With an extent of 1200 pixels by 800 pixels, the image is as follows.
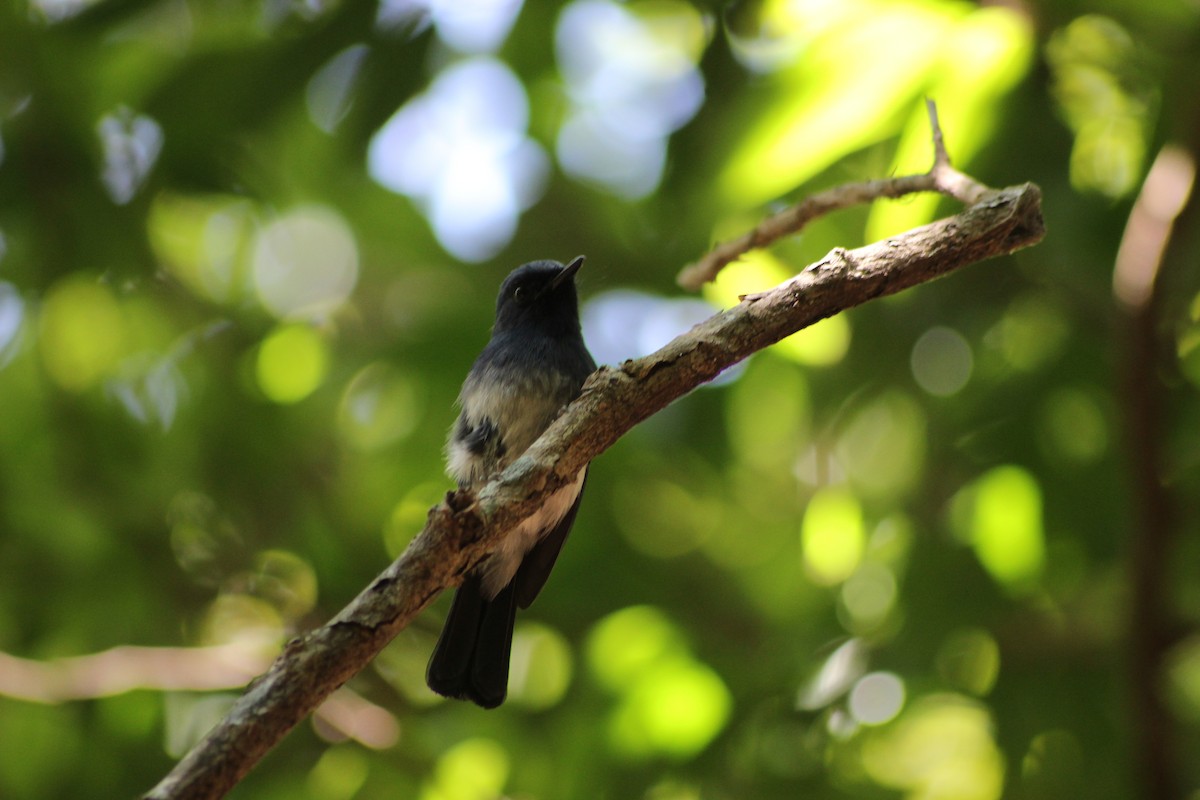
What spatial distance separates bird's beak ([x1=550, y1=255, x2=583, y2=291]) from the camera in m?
3.76

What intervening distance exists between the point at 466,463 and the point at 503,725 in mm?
1057

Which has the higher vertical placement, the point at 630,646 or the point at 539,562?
the point at 539,562

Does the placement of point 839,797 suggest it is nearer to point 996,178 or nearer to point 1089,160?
point 996,178

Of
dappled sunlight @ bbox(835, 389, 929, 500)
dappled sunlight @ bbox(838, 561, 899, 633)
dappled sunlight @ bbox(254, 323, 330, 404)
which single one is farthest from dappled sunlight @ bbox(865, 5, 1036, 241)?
dappled sunlight @ bbox(254, 323, 330, 404)

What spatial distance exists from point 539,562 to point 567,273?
3.38 feet

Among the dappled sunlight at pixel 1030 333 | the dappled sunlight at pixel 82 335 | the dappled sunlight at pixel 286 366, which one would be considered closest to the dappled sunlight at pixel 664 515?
the dappled sunlight at pixel 1030 333

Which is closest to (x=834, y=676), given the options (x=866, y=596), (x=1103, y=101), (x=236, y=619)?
(x=866, y=596)

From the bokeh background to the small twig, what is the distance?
532 millimetres

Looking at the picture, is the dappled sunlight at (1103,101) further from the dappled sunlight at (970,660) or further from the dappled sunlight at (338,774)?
the dappled sunlight at (338,774)

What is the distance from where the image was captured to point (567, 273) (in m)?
3.86

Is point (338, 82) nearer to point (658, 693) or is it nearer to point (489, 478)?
point (489, 478)

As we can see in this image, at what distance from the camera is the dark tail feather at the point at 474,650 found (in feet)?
10.7

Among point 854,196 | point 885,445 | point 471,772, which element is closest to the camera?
point 854,196

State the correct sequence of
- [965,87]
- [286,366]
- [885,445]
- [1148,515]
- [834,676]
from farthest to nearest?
[885,445] → [286,366] → [834,676] → [1148,515] → [965,87]
